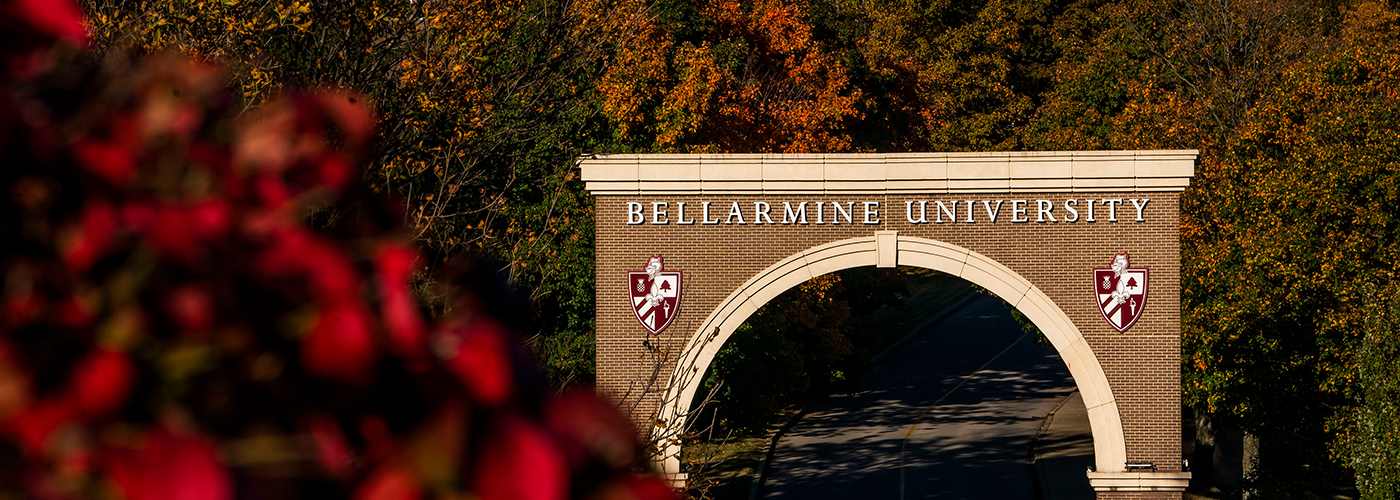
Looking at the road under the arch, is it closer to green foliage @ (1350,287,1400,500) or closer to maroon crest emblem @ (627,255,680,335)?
green foliage @ (1350,287,1400,500)

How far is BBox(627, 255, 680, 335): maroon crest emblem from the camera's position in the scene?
67.9 feet

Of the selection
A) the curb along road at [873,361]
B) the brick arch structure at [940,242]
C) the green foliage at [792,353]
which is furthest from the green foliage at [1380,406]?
the curb along road at [873,361]

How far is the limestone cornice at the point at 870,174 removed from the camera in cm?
1986

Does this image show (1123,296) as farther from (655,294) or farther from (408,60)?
(408,60)

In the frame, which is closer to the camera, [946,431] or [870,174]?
[870,174]

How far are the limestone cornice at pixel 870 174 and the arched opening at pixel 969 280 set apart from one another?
37.8 inches

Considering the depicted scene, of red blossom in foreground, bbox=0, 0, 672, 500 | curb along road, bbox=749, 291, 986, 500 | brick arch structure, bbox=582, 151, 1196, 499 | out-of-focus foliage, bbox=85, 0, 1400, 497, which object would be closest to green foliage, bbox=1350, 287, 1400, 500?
out-of-focus foliage, bbox=85, 0, 1400, 497

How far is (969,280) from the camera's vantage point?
20.4 meters

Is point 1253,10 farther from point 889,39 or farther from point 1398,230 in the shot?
point 889,39

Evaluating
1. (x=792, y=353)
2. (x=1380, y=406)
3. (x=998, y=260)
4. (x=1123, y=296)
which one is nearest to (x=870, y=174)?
(x=998, y=260)

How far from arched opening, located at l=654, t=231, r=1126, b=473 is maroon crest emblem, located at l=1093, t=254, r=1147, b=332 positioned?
0.63m

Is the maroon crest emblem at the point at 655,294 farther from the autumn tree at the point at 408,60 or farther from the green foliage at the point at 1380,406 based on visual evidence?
the green foliage at the point at 1380,406

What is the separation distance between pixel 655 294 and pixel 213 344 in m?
19.5

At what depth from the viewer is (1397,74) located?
25.9m
